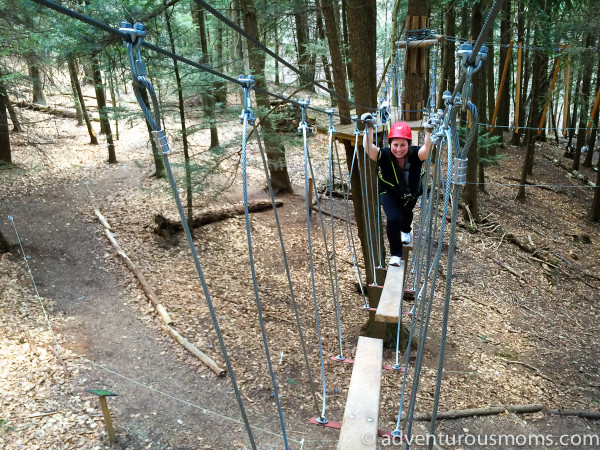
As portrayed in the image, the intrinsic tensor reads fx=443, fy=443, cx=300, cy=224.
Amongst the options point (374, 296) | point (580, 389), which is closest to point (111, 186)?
point (374, 296)

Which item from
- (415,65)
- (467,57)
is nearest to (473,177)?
(415,65)

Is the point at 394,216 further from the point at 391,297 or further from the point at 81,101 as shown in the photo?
the point at 81,101

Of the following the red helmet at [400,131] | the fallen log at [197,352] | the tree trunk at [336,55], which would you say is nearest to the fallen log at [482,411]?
the fallen log at [197,352]

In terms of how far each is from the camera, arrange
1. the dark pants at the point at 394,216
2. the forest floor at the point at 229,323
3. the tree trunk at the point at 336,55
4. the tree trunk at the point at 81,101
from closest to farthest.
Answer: the dark pants at the point at 394,216
the forest floor at the point at 229,323
the tree trunk at the point at 336,55
the tree trunk at the point at 81,101

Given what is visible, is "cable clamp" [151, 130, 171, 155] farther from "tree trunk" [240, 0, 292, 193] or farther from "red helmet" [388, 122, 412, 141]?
"tree trunk" [240, 0, 292, 193]

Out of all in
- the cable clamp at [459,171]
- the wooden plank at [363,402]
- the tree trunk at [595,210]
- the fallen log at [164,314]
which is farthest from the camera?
the tree trunk at [595,210]

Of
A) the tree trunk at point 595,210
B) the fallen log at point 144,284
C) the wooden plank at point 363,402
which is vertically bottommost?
the tree trunk at point 595,210

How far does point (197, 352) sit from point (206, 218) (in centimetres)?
331

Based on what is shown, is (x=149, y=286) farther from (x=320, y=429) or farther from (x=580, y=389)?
(x=580, y=389)

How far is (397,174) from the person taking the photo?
3.43 meters

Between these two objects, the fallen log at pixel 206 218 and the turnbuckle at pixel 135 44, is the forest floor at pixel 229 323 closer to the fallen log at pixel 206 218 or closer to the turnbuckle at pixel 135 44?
the fallen log at pixel 206 218

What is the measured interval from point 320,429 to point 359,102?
3.11m

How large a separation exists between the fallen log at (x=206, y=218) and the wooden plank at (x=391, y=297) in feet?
14.8

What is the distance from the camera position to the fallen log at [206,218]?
22.5 feet
